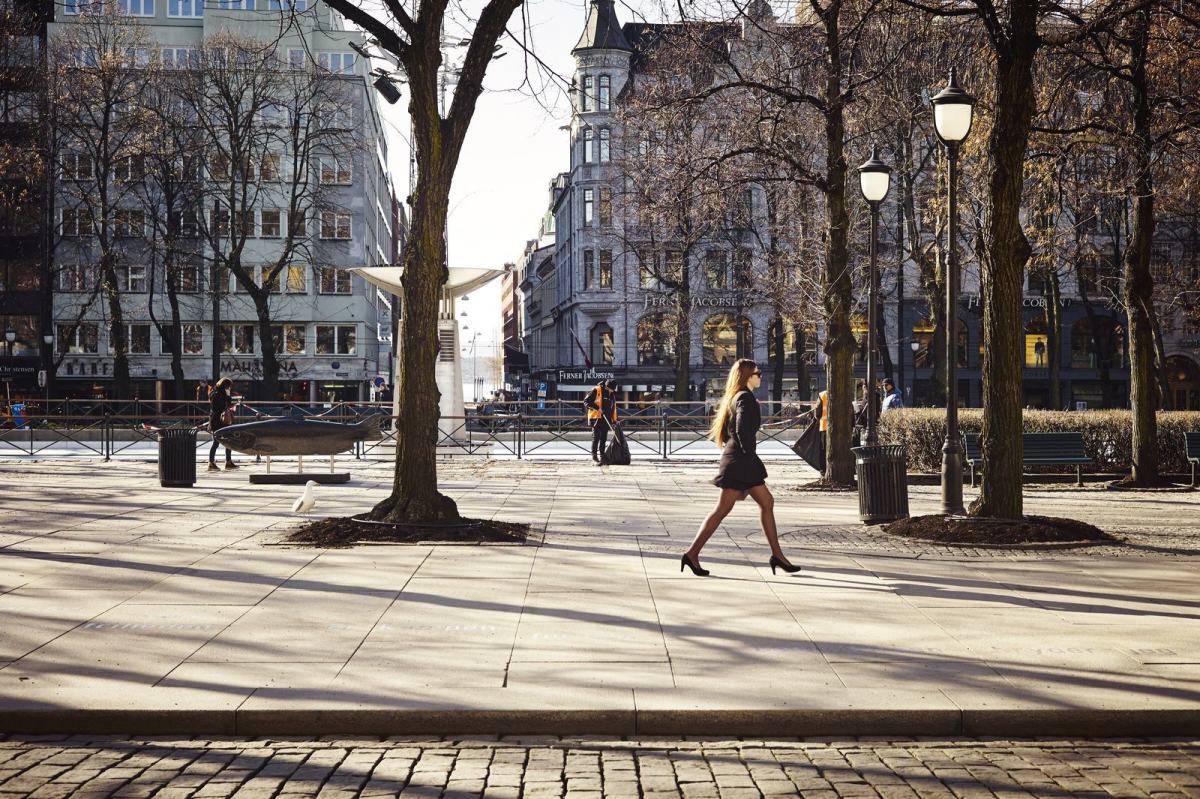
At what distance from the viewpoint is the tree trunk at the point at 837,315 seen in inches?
800

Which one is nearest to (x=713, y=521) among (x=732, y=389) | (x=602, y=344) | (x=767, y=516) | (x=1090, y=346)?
(x=767, y=516)

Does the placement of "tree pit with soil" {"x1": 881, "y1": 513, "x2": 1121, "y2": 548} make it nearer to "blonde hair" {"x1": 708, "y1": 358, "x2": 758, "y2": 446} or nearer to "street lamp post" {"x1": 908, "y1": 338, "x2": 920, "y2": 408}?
"blonde hair" {"x1": 708, "y1": 358, "x2": 758, "y2": 446}

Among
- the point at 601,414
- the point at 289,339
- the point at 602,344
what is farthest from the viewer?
the point at 602,344

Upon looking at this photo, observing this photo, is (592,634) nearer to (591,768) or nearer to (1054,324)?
(591,768)

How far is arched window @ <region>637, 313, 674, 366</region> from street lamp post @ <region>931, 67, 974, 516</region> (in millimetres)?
52443

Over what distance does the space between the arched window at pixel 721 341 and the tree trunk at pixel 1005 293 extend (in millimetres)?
54658

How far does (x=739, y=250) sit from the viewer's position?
55.9 m

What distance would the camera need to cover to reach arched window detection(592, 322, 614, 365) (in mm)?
73188

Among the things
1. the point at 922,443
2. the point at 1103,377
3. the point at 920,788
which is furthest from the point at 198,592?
the point at 1103,377

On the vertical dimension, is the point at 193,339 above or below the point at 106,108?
below

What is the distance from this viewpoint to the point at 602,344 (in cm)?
7388

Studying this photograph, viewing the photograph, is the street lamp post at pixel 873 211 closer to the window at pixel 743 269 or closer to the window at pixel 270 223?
the window at pixel 743 269

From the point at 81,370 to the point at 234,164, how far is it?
20.5 metres

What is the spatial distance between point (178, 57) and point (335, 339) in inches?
695
